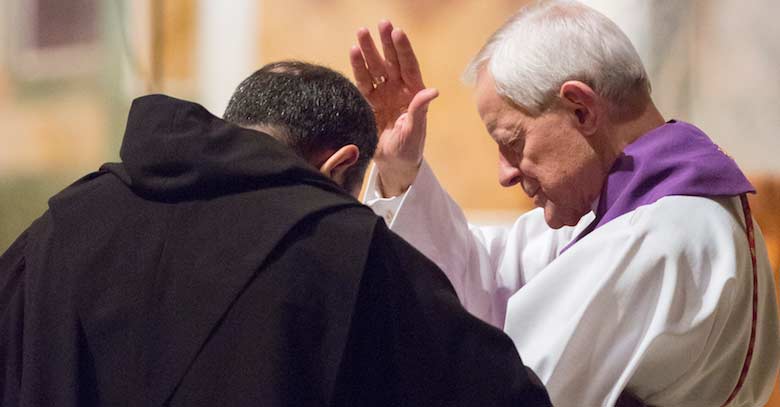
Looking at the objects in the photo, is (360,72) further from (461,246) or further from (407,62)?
(461,246)

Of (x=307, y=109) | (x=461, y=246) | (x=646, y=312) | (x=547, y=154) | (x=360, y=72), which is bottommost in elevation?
(x=461, y=246)

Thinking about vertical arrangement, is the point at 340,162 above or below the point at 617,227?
above

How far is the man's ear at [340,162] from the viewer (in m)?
2.66

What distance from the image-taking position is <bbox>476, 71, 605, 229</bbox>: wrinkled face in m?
3.32

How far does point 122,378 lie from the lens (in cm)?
241

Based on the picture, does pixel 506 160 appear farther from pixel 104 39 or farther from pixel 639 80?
pixel 104 39

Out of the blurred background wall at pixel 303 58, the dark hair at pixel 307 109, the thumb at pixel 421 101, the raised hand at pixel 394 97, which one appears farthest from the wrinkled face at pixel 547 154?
the blurred background wall at pixel 303 58

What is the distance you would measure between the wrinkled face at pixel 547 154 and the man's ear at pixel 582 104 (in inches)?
0.6

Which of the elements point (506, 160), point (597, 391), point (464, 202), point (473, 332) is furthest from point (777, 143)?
point (473, 332)

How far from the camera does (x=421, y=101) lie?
3594 millimetres

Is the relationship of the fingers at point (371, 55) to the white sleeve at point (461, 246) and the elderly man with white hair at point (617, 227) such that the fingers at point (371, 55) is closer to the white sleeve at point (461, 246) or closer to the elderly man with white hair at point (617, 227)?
the elderly man with white hair at point (617, 227)

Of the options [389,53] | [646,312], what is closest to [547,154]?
[646,312]

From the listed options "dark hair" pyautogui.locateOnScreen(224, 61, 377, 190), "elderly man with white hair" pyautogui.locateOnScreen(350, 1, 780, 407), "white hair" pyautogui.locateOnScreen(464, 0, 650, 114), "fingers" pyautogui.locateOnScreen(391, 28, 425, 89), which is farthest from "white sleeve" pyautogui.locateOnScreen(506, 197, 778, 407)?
"fingers" pyautogui.locateOnScreen(391, 28, 425, 89)

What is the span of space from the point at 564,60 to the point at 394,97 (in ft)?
2.49
